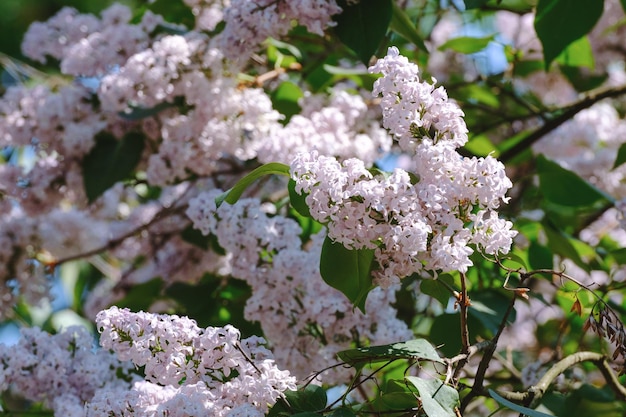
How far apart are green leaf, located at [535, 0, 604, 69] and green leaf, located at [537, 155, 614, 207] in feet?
0.74

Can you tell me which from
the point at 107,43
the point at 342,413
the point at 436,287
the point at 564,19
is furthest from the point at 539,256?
the point at 107,43

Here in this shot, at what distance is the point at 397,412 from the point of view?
3.08 feet

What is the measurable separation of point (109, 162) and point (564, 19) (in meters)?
0.93

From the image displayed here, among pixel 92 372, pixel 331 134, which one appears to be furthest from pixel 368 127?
pixel 92 372

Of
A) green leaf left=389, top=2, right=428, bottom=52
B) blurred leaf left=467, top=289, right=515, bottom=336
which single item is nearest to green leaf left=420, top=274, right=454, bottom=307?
blurred leaf left=467, top=289, right=515, bottom=336

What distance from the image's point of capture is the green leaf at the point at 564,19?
159 centimetres

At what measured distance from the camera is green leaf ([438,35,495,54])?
6.44 feet

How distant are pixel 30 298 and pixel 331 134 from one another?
83 centimetres

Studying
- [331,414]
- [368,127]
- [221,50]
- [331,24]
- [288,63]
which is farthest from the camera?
[288,63]

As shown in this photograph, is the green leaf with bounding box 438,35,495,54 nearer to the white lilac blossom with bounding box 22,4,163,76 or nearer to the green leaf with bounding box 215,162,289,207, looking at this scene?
the white lilac blossom with bounding box 22,4,163,76

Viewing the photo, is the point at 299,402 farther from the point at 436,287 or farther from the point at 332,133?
the point at 332,133

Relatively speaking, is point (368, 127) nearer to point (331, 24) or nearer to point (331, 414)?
point (331, 24)

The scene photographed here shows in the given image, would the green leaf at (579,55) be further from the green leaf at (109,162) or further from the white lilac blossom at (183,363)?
the white lilac blossom at (183,363)

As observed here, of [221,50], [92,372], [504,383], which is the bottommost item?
[504,383]
